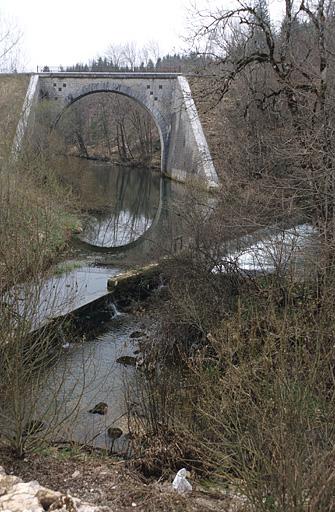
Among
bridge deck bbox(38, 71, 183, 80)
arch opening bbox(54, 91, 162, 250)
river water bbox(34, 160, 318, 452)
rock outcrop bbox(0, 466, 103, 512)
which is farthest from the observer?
bridge deck bbox(38, 71, 183, 80)

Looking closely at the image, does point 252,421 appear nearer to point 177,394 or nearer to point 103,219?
point 177,394

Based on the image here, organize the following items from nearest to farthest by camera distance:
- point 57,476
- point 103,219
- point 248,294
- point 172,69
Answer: point 57,476 → point 248,294 → point 103,219 → point 172,69

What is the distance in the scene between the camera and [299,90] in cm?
966

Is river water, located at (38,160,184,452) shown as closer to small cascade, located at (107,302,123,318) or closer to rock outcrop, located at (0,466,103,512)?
small cascade, located at (107,302,123,318)

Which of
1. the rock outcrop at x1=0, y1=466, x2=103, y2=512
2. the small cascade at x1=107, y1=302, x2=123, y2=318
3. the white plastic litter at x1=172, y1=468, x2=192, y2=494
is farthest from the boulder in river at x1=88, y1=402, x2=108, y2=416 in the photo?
the small cascade at x1=107, y1=302, x2=123, y2=318

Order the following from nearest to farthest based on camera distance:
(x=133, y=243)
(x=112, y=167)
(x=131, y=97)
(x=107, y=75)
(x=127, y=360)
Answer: (x=127, y=360), (x=133, y=243), (x=107, y=75), (x=131, y=97), (x=112, y=167)

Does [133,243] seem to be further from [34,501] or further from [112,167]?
[112,167]

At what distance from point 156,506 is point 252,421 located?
91 cm

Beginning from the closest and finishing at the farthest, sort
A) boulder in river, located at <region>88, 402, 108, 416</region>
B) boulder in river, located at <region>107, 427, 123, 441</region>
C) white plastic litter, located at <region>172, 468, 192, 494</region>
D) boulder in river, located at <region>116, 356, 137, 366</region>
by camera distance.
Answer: white plastic litter, located at <region>172, 468, 192, 494</region> → boulder in river, located at <region>107, 427, 123, 441</region> → boulder in river, located at <region>88, 402, 108, 416</region> → boulder in river, located at <region>116, 356, 137, 366</region>

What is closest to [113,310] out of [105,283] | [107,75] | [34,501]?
[105,283]

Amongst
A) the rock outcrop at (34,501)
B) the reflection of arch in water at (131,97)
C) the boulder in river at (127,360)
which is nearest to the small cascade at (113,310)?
the boulder in river at (127,360)

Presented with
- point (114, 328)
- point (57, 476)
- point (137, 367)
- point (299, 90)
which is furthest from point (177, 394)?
point (299, 90)

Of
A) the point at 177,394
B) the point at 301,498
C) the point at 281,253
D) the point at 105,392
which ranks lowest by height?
the point at 105,392

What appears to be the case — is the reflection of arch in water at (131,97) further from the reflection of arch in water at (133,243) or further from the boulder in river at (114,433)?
the boulder in river at (114,433)
